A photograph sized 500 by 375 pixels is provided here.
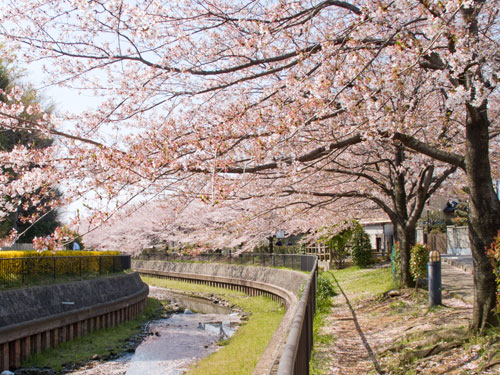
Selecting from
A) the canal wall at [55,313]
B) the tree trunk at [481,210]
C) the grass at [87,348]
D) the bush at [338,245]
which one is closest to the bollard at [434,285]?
the tree trunk at [481,210]

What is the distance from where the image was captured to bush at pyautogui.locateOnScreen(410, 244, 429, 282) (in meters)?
13.9

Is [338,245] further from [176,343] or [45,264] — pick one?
[45,264]

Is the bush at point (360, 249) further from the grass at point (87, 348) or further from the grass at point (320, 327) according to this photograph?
the grass at point (87, 348)

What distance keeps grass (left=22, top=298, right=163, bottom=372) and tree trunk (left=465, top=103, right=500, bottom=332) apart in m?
10.7

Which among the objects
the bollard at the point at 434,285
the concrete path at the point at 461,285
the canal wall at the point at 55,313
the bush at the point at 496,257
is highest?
the bush at the point at 496,257

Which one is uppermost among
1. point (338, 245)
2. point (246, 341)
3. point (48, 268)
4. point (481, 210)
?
point (481, 210)

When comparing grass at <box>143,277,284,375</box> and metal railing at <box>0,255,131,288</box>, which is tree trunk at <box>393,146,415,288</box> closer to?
grass at <box>143,277,284,375</box>

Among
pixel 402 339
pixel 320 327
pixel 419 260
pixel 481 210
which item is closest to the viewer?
pixel 481 210

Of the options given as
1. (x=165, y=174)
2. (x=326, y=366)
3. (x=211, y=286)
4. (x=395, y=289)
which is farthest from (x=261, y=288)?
(x=165, y=174)

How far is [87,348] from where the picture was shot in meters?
15.8

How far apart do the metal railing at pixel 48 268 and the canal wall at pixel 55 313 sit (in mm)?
560

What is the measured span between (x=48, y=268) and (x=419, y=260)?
1202cm

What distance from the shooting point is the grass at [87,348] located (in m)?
13.8

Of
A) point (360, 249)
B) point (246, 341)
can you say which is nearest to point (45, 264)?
point (246, 341)
